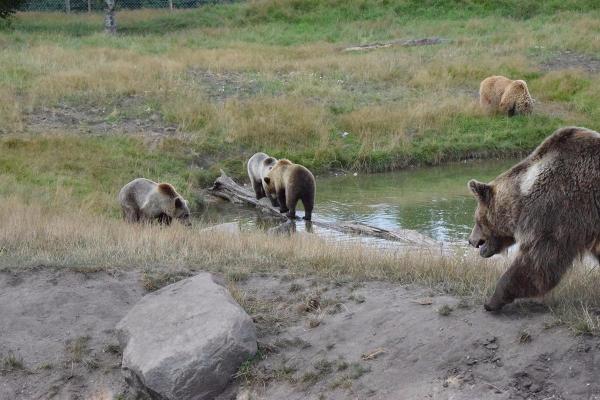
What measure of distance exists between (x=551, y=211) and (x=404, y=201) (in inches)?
385

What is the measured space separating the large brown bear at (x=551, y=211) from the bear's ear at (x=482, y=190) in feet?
0.52

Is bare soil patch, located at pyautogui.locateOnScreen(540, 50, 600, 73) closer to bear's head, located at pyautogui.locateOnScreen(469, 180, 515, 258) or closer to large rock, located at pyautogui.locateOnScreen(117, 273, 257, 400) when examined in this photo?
bear's head, located at pyautogui.locateOnScreen(469, 180, 515, 258)

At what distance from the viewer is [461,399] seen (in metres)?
5.54

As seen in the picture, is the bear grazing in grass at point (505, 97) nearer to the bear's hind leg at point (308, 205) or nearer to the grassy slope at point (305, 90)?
the grassy slope at point (305, 90)

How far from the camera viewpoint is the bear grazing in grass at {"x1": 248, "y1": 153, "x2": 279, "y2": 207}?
617 inches

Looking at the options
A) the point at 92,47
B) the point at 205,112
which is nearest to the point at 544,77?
the point at 205,112

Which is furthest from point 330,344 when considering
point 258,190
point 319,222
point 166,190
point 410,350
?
point 258,190

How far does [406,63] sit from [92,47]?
10.6m

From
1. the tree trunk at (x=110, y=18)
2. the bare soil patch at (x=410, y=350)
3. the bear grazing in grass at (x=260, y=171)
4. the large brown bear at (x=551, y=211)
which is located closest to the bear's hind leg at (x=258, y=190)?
the bear grazing in grass at (x=260, y=171)

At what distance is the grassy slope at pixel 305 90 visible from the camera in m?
18.3

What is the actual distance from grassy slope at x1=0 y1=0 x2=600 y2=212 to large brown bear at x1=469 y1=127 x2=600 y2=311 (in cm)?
1059

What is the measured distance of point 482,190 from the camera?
20.3 feet

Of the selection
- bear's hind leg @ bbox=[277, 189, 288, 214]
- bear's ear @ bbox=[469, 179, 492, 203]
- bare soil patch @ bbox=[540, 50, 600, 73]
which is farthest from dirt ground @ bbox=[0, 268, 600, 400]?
bare soil patch @ bbox=[540, 50, 600, 73]

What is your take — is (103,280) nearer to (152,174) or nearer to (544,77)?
(152,174)
